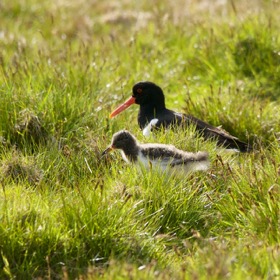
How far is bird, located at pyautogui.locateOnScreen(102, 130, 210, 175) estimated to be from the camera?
19.9 ft

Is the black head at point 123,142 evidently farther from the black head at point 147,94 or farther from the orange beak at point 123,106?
the black head at point 147,94

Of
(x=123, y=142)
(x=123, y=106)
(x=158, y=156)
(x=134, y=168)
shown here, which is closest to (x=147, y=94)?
(x=123, y=106)

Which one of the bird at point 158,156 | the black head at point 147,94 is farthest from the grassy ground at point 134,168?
the black head at point 147,94

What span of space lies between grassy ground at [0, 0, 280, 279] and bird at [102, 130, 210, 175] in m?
0.10

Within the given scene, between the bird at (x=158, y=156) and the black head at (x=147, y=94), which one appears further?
the black head at (x=147, y=94)

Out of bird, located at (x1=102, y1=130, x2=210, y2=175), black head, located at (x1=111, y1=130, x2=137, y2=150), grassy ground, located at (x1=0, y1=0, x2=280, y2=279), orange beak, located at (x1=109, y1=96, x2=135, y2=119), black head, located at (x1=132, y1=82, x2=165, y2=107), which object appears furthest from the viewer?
black head, located at (x1=132, y1=82, x2=165, y2=107)

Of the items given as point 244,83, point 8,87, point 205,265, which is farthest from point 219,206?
point 244,83

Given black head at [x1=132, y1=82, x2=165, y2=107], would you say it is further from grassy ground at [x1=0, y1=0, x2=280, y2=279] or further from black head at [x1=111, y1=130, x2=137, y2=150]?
black head at [x1=111, y1=130, x2=137, y2=150]

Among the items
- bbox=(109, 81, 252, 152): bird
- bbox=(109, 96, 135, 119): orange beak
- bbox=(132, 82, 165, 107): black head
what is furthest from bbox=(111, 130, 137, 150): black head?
bbox=(132, 82, 165, 107): black head

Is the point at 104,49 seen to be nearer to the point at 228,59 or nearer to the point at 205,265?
the point at 228,59

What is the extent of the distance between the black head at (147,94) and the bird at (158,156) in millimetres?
1543

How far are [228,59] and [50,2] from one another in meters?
5.62

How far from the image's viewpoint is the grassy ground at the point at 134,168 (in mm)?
5043

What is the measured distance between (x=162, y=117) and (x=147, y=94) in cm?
49
